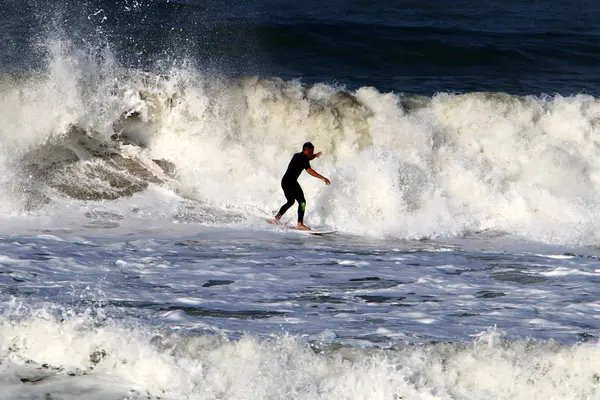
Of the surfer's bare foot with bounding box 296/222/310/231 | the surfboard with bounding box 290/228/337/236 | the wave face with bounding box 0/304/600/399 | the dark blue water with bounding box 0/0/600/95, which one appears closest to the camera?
the wave face with bounding box 0/304/600/399

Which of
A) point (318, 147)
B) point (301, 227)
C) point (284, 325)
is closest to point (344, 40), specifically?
point (318, 147)

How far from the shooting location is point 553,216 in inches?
541

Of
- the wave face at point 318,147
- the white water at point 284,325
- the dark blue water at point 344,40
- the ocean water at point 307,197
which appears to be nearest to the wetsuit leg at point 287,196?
the ocean water at point 307,197

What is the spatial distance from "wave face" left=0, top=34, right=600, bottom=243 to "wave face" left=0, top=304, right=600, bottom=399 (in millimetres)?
6342

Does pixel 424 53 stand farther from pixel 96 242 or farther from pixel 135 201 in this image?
pixel 96 242

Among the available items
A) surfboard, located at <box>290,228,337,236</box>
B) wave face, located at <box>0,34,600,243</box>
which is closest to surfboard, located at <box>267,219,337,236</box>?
surfboard, located at <box>290,228,337,236</box>

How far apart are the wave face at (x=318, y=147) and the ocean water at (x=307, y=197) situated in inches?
1.7

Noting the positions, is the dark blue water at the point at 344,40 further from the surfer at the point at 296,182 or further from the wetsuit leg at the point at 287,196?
the wetsuit leg at the point at 287,196

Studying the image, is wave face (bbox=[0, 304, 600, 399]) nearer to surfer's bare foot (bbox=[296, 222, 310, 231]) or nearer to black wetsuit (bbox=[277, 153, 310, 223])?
surfer's bare foot (bbox=[296, 222, 310, 231])

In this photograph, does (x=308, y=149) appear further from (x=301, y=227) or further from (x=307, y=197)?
(x=307, y=197)

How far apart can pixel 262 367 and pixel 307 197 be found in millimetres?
8108

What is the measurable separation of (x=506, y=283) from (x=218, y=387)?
3.94m

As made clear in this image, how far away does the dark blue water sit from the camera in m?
18.0

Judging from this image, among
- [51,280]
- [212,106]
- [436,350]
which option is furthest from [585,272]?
[212,106]
